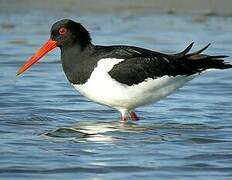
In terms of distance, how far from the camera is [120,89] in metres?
9.32

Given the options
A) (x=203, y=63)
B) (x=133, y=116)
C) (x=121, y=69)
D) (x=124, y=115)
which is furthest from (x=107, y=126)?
(x=203, y=63)

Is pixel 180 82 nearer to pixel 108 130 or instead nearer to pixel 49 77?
pixel 108 130

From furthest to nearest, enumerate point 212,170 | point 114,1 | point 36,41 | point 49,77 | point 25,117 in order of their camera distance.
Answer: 1. point 114,1
2. point 36,41
3. point 49,77
4. point 25,117
5. point 212,170

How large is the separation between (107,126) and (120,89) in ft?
1.53

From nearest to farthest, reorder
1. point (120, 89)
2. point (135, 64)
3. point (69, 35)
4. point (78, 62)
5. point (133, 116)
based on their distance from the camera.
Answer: point (120, 89) < point (78, 62) < point (135, 64) < point (69, 35) < point (133, 116)

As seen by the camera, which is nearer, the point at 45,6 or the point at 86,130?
the point at 86,130

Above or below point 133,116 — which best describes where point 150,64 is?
above

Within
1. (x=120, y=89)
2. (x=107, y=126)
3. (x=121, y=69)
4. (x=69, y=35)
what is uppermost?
(x=69, y=35)

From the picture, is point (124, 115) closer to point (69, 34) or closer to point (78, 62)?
point (78, 62)

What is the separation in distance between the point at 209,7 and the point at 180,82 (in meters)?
7.19

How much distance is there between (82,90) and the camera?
30.6 ft

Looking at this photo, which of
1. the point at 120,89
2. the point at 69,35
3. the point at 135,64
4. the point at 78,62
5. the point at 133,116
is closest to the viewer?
the point at 120,89

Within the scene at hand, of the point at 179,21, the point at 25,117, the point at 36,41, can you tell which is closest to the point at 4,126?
the point at 25,117

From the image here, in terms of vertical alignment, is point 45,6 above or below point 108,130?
above
